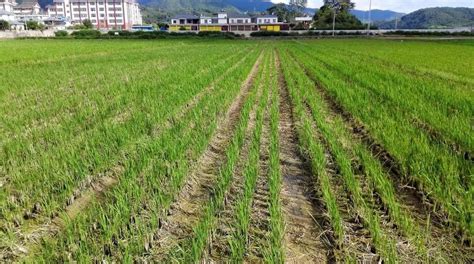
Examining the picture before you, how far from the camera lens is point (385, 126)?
5.40m

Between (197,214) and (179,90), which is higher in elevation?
(179,90)

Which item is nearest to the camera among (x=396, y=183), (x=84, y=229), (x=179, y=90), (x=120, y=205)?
(x=84, y=229)

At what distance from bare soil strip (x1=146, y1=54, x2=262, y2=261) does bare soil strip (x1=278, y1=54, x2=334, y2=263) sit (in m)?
0.81

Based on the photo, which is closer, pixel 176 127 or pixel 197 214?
pixel 197 214

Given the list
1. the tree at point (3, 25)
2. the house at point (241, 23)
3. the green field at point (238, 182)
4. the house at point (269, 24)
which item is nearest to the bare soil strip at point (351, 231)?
the green field at point (238, 182)

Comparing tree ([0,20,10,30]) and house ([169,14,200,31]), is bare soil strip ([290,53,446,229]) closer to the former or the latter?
house ([169,14,200,31])

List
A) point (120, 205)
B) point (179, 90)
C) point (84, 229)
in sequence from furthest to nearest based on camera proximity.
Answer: point (179, 90) → point (120, 205) → point (84, 229)

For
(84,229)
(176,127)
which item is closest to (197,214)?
(84,229)

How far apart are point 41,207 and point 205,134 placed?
8.51ft

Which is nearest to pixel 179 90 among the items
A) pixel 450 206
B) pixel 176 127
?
pixel 176 127

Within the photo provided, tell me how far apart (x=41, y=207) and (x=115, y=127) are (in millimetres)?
2513

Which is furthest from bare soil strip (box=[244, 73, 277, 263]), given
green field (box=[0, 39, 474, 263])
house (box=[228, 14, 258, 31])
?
house (box=[228, 14, 258, 31])

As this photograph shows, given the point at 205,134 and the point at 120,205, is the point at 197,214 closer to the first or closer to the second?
the point at 120,205

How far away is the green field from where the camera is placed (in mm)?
2455
